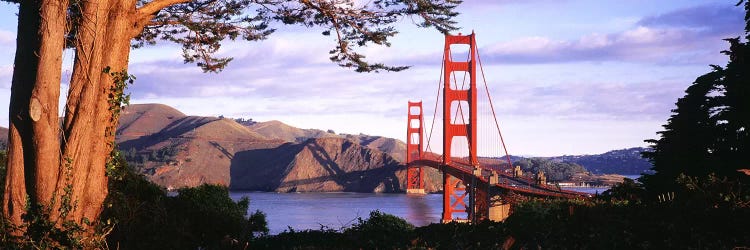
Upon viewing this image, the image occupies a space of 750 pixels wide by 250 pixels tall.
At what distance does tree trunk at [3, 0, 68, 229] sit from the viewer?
7.43 m

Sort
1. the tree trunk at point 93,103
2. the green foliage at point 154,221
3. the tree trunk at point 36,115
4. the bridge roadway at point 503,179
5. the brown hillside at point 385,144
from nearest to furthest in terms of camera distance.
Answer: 1. the tree trunk at point 36,115
2. the tree trunk at point 93,103
3. the green foliage at point 154,221
4. the bridge roadway at point 503,179
5. the brown hillside at point 385,144

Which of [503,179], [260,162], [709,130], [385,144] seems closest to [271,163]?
[260,162]

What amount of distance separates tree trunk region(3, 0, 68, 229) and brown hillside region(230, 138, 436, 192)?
9932 cm

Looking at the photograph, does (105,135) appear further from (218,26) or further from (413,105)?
(413,105)

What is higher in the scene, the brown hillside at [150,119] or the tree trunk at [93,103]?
the brown hillside at [150,119]

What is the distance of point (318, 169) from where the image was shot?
125 m

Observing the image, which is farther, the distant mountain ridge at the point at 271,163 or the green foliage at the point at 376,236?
the distant mountain ridge at the point at 271,163

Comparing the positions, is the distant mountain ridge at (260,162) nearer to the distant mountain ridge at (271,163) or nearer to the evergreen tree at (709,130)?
the distant mountain ridge at (271,163)

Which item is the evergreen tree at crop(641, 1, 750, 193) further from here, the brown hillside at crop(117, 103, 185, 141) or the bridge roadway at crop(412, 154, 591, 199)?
the brown hillside at crop(117, 103, 185, 141)

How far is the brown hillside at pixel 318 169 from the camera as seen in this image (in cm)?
11319

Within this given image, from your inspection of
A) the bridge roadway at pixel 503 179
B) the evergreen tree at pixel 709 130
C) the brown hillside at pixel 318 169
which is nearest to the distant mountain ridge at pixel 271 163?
the brown hillside at pixel 318 169

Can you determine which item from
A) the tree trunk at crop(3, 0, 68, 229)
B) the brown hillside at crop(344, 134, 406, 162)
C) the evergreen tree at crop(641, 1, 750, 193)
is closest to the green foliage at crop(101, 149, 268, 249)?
the tree trunk at crop(3, 0, 68, 229)

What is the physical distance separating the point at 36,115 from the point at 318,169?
388ft

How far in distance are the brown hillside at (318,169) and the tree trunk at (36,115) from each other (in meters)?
99.3
